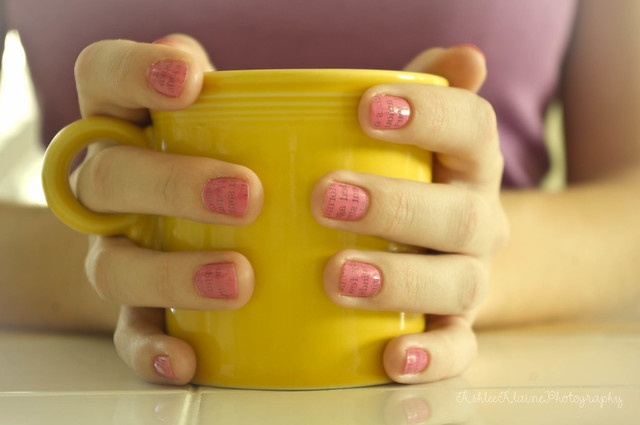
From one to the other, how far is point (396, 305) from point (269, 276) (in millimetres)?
99

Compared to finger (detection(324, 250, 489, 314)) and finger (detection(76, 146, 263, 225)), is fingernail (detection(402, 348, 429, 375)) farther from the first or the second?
finger (detection(76, 146, 263, 225))

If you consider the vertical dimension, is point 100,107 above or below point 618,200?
above

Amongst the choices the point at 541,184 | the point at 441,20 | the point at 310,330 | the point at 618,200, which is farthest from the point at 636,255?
the point at 310,330

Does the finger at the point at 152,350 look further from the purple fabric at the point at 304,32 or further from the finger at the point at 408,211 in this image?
the purple fabric at the point at 304,32

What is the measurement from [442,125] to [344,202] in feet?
0.35

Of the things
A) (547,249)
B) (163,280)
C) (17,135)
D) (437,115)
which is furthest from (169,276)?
(17,135)

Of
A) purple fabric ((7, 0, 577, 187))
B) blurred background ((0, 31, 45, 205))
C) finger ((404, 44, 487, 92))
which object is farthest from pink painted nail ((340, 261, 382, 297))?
blurred background ((0, 31, 45, 205))

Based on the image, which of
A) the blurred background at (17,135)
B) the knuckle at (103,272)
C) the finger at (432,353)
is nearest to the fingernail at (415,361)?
the finger at (432,353)

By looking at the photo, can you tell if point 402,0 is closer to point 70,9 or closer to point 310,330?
point 70,9

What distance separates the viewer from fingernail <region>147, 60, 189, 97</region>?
415 mm

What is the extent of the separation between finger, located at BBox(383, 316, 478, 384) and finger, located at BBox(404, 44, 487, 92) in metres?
0.21

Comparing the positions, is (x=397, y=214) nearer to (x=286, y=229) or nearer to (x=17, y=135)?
(x=286, y=229)

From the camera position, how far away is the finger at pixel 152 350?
45 centimetres

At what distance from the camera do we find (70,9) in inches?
39.3
